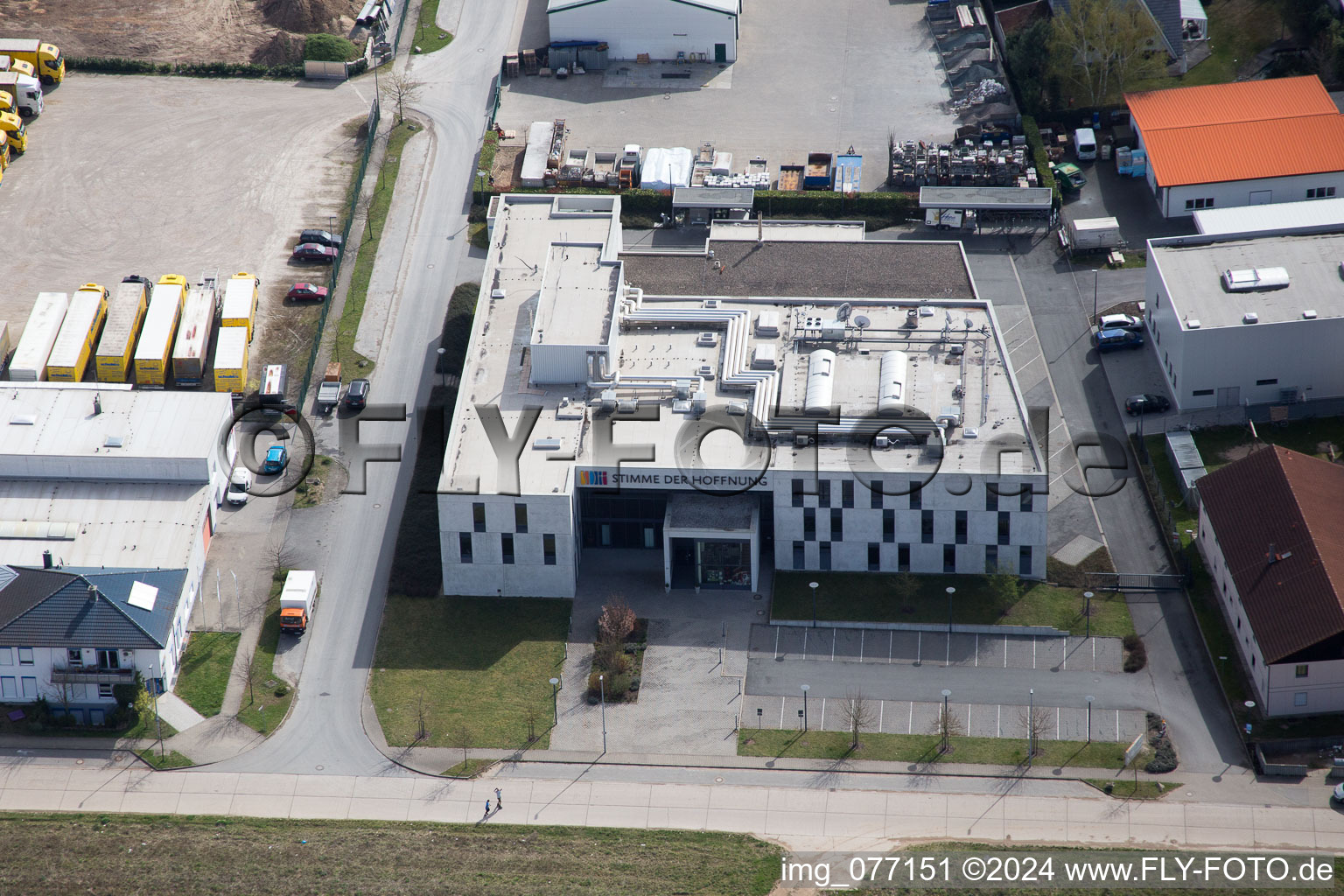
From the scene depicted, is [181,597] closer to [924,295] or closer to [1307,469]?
[924,295]

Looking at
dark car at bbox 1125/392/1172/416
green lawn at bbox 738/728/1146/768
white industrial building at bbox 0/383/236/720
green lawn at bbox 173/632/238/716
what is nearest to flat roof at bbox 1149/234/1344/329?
dark car at bbox 1125/392/1172/416

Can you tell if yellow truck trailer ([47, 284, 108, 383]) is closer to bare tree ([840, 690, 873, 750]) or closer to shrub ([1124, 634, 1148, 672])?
bare tree ([840, 690, 873, 750])

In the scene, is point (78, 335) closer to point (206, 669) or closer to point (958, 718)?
point (206, 669)

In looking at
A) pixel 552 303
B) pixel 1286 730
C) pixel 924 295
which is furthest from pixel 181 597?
pixel 1286 730

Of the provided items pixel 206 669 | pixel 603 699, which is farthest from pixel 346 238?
pixel 603 699

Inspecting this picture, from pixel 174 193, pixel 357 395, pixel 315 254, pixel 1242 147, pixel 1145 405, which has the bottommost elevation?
pixel 174 193

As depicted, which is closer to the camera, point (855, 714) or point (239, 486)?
point (855, 714)
